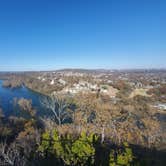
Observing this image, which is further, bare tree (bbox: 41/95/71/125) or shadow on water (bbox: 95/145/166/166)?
bare tree (bbox: 41/95/71/125)

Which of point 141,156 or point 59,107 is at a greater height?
point 59,107

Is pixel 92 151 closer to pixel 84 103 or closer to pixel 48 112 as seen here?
pixel 84 103

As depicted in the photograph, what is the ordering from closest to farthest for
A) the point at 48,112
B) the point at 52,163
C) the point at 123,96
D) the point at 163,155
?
1. the point at 52,163
2. the point at 163,155
3. the point at 48,112
4. the point at 123,96

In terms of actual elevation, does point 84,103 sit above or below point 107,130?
above

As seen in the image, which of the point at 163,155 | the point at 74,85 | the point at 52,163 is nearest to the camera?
the point at 52,163

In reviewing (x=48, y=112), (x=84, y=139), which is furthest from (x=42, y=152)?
(x=48, y=112)

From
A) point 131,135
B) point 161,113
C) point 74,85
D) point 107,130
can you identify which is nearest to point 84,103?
point 107,130

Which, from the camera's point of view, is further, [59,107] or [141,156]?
[59,107]

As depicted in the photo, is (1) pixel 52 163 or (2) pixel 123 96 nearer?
(1) pixel 52 163

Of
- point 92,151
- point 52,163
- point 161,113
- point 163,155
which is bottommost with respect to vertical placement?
point 161,113

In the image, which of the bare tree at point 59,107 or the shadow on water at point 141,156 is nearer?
the shadow on water at point 141,156
